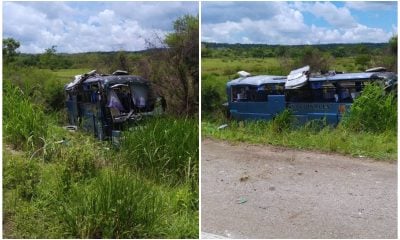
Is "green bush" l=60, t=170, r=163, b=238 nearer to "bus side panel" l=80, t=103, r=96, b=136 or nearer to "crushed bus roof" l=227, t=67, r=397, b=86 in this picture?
"bus side panel" l=80, t=103, r=96, b=136

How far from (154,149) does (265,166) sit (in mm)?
759

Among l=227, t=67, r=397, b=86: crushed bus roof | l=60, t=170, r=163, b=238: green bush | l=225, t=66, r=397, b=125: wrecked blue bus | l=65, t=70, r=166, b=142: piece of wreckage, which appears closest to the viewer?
l=60, t=170, r=163, b=238: green bush

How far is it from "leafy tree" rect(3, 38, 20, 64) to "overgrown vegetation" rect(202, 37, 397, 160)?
3.54ft

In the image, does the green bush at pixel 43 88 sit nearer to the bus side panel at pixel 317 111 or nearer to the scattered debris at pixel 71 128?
the scattered debris at pixel 71 128

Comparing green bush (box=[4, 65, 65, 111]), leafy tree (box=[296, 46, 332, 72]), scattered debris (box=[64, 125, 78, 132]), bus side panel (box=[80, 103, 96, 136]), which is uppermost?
leafy tree (box=[296, 46, 332, 72])

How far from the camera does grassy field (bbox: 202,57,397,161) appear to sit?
318 cm

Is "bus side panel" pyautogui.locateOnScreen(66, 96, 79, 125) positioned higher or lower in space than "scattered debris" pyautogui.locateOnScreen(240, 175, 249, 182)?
higher

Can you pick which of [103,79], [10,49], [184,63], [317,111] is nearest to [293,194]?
[317,111]

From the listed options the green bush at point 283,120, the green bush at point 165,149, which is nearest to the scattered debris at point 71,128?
the green bush at point 165,149

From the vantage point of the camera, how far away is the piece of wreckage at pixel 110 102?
3109mm

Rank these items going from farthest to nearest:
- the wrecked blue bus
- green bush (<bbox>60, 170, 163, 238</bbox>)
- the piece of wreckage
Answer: the wrecked blue bus
the piece of wreckage
green bush (<bbox>60, 170, 163, 238</bbox>)

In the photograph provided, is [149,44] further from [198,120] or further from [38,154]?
[38,154]

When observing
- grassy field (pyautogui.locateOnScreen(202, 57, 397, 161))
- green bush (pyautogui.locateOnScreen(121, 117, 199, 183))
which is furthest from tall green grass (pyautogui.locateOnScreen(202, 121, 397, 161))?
green bush (pyautogui.locateOnScreen(121, 117, 199, 183))

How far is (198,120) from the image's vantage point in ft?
9.96
